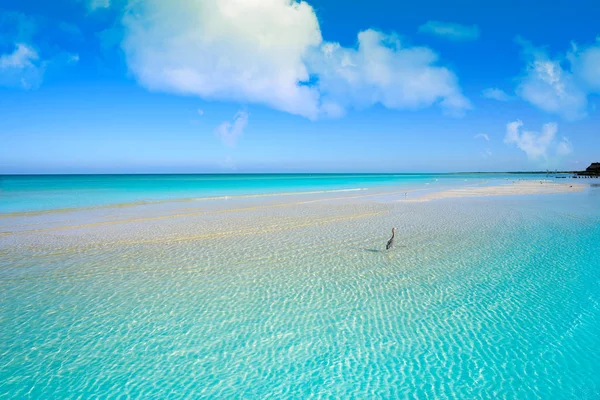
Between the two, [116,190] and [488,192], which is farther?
[116,190]

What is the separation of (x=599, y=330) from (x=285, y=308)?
7144 mm

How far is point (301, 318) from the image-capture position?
27.8 ft

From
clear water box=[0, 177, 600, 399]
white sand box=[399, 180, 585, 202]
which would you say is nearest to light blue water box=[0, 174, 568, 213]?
white sand box=[399, 180, 585, 202]

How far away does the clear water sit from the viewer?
20.2 feet

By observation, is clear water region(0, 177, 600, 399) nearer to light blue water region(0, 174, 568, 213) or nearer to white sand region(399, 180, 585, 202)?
light blue water region(0, 174, 568, 213)

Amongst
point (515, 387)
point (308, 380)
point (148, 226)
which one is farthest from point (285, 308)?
point (148, 226)

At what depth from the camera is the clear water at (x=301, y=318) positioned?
20.2 ft

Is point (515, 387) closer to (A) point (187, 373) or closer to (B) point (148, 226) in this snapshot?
(A) point (187, 373)

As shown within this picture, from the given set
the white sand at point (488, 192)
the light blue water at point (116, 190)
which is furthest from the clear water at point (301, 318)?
the white sand at point (488, 192)

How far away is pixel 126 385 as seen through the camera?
237 inches

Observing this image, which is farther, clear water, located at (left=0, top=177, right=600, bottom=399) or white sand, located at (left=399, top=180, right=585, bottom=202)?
white sand, located at (left=399, top=180, right=585, bottom=202)

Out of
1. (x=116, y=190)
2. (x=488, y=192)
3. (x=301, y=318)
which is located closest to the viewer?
(x=301, y=318)

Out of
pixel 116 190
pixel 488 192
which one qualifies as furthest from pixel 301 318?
pixel 116 190

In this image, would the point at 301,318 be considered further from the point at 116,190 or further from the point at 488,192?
the point at 116,190
